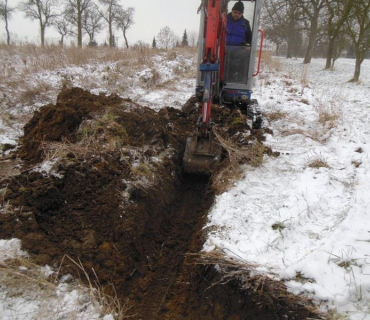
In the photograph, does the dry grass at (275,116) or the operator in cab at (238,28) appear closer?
the operator in cab at (238,28)

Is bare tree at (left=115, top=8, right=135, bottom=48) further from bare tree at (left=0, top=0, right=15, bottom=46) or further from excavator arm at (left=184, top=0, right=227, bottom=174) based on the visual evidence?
excavator arm at (left=184, top=0, right=227, bottom=174)

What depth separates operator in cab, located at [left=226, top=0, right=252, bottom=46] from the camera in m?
5.16

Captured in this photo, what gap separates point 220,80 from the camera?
5.18 meters

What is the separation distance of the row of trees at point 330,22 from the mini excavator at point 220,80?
762 cm

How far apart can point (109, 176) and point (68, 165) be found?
48cm

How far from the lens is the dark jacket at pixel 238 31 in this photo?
521cm

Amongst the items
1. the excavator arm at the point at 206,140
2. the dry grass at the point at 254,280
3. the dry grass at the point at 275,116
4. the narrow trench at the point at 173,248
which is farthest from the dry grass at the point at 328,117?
the dry grass at the point at 254,280

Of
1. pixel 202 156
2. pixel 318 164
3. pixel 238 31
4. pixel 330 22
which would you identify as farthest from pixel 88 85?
pixel 330 22

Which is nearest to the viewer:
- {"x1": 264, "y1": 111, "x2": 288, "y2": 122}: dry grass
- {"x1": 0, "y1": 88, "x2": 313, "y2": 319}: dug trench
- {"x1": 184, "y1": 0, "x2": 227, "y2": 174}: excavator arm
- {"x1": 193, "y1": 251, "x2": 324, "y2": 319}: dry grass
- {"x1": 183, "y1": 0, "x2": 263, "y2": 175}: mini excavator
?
{"x1": 193, "y1": 251, "x2": 324, "y2": 319}: dry grass

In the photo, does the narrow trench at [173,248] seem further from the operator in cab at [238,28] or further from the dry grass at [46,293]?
the operator in cab at [238,28]

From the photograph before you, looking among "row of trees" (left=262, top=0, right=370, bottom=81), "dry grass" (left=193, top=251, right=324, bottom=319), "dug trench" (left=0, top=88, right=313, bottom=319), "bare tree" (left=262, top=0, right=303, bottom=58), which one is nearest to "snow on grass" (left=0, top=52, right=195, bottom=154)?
"dug trench" (left=0, top=88, right=313, bottom=319)

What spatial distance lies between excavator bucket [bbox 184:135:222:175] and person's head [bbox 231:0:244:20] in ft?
8.90

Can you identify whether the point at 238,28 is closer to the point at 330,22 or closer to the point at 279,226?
the point at 279,226

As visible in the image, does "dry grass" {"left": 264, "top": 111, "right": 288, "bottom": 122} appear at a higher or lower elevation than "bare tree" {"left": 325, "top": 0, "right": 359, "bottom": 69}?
lower
